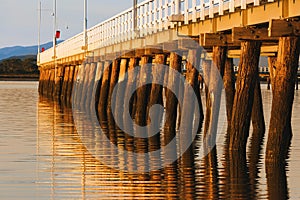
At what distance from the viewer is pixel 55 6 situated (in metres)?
78.2

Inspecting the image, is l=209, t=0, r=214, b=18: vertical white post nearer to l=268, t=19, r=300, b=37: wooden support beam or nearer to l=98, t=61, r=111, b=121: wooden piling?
l=268, t=19, r=300, b=37: wooden support beam

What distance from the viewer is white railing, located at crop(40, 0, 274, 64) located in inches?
866

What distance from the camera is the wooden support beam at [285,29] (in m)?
16.8

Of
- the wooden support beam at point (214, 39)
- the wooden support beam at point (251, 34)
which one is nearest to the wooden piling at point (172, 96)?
the wooden support beam at point (214, 39)

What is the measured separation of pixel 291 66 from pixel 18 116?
20036mm

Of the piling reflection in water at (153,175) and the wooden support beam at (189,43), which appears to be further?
the wooden support beam at (189,43)

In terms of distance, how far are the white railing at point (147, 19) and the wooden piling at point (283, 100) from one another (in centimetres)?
181

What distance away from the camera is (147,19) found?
3097 cm

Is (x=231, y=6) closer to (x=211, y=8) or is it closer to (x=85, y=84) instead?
(x=211, y=8)

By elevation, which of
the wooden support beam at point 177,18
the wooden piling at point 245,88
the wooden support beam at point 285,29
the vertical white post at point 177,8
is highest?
the vertical white post at point 177,8

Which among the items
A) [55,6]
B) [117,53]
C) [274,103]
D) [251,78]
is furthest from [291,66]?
[55,6]

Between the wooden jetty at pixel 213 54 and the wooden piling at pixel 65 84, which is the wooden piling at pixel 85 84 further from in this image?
the wooden piling at pixel 65 84

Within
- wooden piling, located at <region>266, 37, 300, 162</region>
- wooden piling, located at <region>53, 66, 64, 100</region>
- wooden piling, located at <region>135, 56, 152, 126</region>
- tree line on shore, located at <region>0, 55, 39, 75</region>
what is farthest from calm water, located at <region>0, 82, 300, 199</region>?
tree line on shore, located at <region>0, 55, 39, 75</region>

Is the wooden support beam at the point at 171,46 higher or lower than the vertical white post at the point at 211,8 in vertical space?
lower
